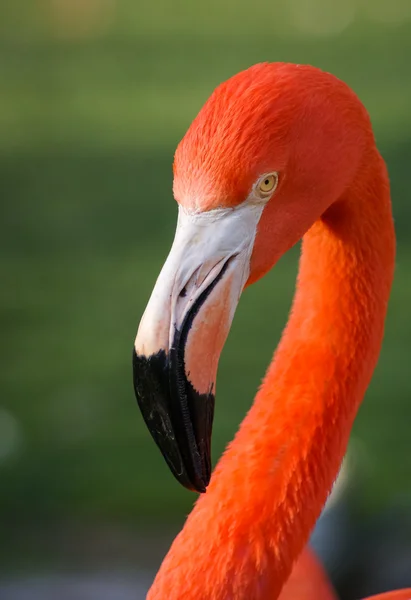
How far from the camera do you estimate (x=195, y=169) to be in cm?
117

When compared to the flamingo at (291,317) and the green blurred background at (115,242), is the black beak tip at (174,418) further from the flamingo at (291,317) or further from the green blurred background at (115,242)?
the green blurred background at (115,242)

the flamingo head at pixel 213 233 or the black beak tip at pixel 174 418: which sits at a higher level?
the flamingo head at pixel 213 233

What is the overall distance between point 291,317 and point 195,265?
39cm

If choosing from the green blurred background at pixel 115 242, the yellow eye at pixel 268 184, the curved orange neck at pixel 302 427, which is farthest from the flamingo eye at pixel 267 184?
the green blurred background at pixel 115 242

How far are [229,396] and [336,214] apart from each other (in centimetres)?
198

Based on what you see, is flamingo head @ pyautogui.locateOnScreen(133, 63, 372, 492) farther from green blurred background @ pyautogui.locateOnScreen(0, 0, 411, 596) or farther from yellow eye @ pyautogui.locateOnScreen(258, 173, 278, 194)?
green blurred background @ pyautogui.locateOnScreen(0, 0, 411, 596)

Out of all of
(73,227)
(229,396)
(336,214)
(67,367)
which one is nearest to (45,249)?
(73,227)

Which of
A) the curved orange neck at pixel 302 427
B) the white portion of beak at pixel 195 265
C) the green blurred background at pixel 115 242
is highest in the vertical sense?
the white portion of beak at pixel 195 265

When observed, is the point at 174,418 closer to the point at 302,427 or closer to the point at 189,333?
the point at 189,333

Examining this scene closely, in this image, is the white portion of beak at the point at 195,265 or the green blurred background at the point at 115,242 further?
the green blurred background at the point at 115,242

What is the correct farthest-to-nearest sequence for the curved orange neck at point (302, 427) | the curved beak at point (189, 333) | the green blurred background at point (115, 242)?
the green blurred background at point (115, 242), the curved orange neck at point (302, 427), the curved beak at point (189, 333)

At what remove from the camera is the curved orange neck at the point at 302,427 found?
4.46ft

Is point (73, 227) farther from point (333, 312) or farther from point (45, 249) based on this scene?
point (333, 312)

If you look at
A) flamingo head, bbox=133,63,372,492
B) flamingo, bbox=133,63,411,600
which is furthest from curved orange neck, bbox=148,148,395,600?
flamingo head, bbox=133,63,372,492
